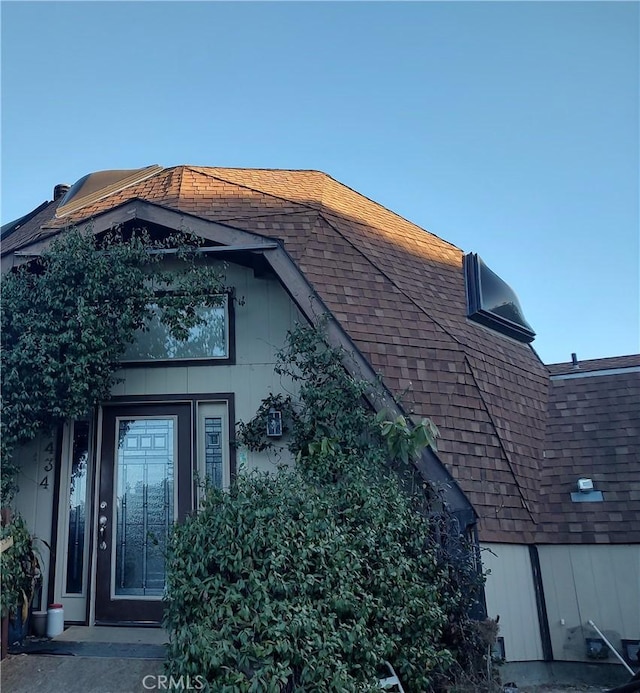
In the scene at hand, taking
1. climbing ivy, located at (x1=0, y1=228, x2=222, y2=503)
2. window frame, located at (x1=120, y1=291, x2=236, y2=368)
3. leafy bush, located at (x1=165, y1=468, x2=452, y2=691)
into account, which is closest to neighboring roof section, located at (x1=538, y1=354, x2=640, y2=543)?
leafy bush, located at (x1=165, y1=468, x2=452, y2=691)

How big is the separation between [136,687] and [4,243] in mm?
6320

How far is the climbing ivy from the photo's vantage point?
5109mm

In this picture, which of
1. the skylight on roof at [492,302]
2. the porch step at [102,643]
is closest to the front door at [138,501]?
the porch step at [102,643]

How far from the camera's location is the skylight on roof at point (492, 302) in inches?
309

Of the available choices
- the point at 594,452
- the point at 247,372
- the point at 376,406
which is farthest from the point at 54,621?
the point at 594,452

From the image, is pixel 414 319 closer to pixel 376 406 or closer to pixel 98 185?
pixel 376 406

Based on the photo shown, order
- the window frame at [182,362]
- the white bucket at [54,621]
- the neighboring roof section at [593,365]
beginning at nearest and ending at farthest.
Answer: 1. the white bucket at [54,621]
2. the window frame at [182,362]
3. the neighboring roof section at [593,365]

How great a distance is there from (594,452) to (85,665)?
5401 mm

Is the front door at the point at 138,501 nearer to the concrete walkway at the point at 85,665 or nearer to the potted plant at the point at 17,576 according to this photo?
the concrete walkway at the point at 85,665

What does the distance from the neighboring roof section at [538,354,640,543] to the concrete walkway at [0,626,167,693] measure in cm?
390

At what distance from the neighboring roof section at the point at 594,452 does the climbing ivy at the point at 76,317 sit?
422 cm

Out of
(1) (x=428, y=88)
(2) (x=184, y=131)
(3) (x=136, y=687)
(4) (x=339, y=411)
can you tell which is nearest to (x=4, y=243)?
(2) (x=184, y=131)

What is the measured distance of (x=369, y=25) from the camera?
8.77 m

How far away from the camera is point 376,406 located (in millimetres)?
5297
